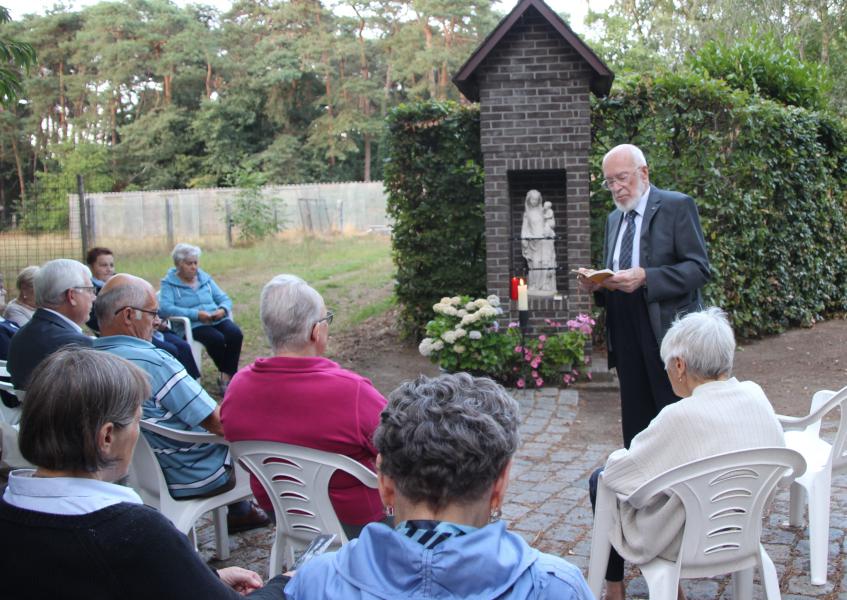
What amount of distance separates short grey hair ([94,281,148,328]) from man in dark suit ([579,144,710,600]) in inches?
75.7

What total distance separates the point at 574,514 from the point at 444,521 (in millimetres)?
3087

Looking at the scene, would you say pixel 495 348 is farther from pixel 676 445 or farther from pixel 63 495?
pixel 63 495

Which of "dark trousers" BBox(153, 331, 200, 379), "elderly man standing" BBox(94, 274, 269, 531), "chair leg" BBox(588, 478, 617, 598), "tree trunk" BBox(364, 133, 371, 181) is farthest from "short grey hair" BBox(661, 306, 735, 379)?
"tree trunk" BBox(364, 133, 371, 181)

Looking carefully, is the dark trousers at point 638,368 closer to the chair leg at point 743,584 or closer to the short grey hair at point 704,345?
the short grey hair at point 704,345

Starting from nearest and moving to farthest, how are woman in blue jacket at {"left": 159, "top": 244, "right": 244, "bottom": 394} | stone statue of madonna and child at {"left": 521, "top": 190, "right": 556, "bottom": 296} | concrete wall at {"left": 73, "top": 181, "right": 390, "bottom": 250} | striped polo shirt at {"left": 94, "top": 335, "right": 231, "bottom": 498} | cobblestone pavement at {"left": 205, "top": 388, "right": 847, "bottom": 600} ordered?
striped polo shirt at {"left": 94, "top": 335, "right": 231, "bottom": 498} → cobblestone pavement at {"left": 205, "top": 388, "right": 847, "bottom": 600} → woman in blue jacket at {"left": 159, "top": 244, "right": 244, "bottom": 394} → stone statue of madonna and child at {"left": 521, "top": 190, "right": 556, "bottom": 296} → concrete wall at {"left": 73, "top": 181, "right": 390, "bottom": 250}

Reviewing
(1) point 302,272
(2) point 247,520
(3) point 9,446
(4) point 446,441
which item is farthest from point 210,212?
(4) point 446,441

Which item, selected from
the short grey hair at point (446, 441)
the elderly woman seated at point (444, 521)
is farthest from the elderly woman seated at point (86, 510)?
the short grey hair at point (446, 441)

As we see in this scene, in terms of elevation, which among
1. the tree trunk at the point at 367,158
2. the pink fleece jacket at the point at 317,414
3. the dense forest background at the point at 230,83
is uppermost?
the dense forest background at the point at 230,83

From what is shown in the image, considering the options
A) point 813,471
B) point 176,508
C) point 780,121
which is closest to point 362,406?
point 176,508

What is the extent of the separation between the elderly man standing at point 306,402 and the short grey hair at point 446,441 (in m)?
1.16

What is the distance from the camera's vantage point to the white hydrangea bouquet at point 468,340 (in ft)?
23.9

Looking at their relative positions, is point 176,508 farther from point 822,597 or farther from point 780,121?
point 780,121

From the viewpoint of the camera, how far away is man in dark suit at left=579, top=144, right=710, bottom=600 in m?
3.73

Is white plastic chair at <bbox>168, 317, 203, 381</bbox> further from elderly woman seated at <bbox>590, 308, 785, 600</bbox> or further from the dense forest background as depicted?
the dense forest background
